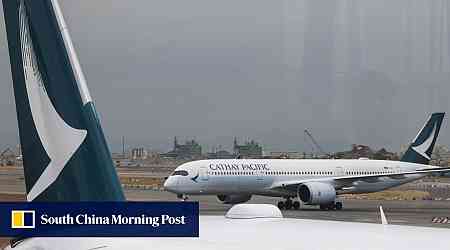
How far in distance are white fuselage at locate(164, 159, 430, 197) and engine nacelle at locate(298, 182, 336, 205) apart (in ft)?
1.81

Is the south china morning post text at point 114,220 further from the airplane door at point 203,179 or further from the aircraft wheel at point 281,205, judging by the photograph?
the aircraft wheel at point 281,205

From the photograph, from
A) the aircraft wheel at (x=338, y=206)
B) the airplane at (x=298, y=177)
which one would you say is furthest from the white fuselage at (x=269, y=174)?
the aircraft wheel at (x=338, y=206)

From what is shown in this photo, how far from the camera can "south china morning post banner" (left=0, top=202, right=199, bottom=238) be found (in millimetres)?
3699

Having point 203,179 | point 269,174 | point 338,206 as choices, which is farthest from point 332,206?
point 203,179

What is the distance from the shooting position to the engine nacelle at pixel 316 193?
92.2 ft

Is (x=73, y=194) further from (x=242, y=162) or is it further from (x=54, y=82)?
(x=242, y=162)

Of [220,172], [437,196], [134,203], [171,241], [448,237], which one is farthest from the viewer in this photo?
[220,172]

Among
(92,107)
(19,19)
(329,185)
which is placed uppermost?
(19,19)

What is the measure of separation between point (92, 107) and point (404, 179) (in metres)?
27.2

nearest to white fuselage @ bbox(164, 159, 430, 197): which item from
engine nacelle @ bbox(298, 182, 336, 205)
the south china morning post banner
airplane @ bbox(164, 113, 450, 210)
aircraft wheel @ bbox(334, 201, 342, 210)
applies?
airplane @ bbox(164, 113, 450, 210)

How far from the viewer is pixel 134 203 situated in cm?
395

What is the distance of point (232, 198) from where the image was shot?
28078 mm

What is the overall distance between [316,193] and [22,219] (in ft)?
80.8

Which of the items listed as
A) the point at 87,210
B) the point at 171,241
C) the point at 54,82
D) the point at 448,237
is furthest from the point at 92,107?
the point at 448,237
